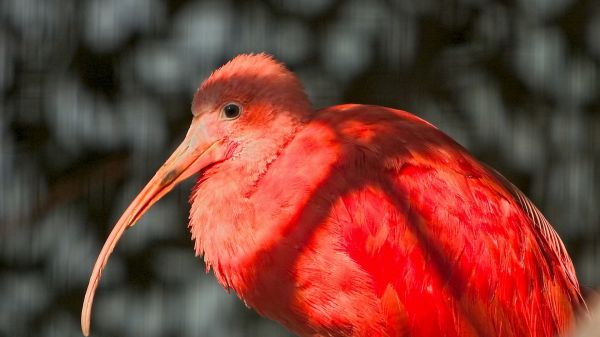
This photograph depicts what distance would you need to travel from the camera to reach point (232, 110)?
2150mm

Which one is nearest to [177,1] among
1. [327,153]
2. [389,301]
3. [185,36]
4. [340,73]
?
[185,36]

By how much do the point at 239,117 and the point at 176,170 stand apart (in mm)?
189

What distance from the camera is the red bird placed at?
6.45ft

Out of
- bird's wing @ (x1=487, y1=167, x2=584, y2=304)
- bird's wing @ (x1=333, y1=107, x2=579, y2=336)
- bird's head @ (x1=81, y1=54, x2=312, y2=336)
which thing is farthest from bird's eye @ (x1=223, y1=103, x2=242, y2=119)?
bird's wing @ (x1=487, y1=167, x2=584, y2=304)

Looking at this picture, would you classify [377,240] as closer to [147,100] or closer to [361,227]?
[361,227]

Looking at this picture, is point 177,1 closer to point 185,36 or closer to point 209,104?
point 185,36

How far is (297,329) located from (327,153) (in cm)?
39

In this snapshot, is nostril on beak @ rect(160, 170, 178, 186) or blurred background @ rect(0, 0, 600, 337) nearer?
nostril on beak @ rect(160, 170, 178, 186)

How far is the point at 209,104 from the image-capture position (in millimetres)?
2156

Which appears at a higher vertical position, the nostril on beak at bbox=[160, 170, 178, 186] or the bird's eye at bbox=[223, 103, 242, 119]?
the bird's eye at bbox=[223, 103, 242, 119]

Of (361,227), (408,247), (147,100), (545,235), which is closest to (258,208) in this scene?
(361,227)

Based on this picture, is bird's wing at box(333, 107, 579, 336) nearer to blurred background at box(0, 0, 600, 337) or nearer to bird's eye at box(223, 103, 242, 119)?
bird's eye at box(223, 103, 242, 119)

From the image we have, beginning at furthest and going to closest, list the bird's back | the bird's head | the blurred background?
the blurred background → the bird's head → the bird's back

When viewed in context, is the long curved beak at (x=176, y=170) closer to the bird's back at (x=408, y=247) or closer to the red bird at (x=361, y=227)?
the red bird at (x=361, y=227)
